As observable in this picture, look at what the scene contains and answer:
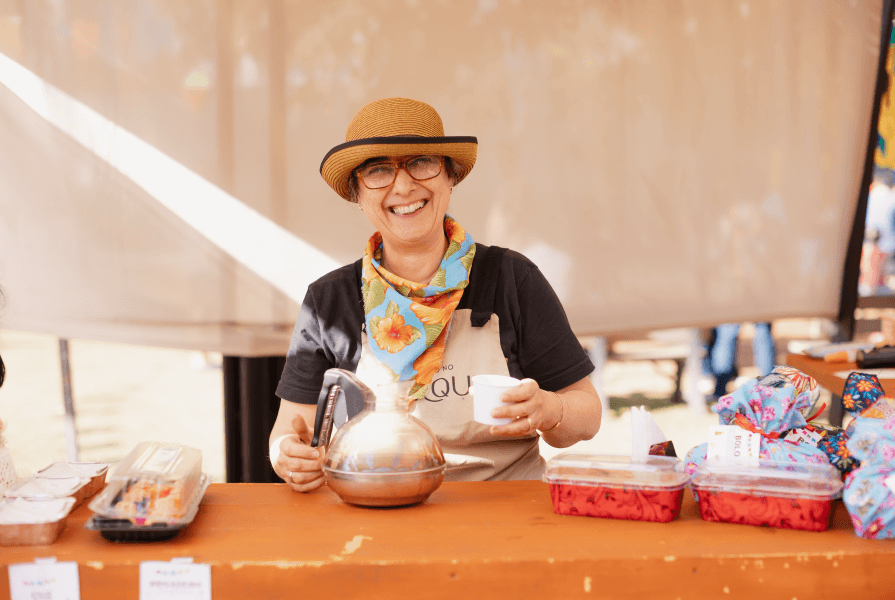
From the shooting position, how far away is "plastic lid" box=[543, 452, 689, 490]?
3.79 ft

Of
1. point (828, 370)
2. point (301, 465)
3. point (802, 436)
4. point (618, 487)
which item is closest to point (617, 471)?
point (618, 487)

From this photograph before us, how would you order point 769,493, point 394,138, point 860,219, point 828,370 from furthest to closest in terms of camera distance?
point 860,219 → point 828,370 → point 394,138 → point 769,493

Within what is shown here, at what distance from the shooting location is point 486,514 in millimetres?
1219

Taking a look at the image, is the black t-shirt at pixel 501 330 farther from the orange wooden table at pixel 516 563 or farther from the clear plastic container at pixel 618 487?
the orange wooden table at pixel 516 563

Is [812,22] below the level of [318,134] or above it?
above

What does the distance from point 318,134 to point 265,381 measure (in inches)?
38.8

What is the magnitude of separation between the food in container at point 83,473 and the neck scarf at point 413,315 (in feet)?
2.12

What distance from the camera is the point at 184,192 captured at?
270 centimetres

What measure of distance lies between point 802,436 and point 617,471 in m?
0.33

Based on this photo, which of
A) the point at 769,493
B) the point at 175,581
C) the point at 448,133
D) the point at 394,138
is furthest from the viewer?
the point at 448,133

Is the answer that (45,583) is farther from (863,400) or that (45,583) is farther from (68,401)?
(68,401)

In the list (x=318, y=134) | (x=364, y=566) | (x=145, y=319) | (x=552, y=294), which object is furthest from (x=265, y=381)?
(x=364, y=566)

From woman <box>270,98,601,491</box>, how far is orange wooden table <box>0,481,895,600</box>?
56cm

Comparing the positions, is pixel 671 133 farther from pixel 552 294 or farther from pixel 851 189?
pixel 552 294
